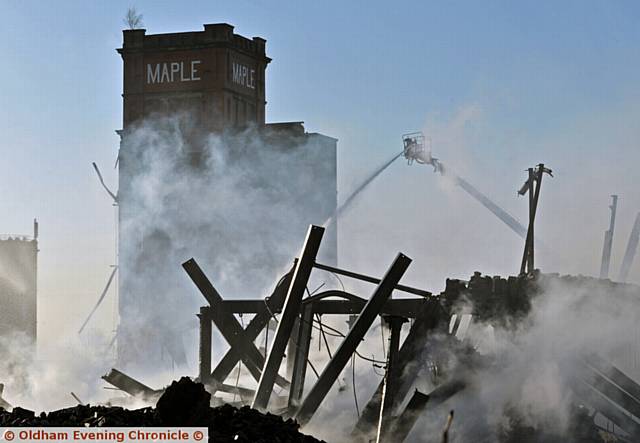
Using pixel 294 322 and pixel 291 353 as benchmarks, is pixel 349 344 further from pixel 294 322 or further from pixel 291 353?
pixel 291 353

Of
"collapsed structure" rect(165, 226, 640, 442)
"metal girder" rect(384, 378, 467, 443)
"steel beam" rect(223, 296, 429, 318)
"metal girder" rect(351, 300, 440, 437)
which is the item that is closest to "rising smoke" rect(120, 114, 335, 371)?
"steel beam" rect(223, 296, 429, 318)

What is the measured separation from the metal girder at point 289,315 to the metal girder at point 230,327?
3263 mm

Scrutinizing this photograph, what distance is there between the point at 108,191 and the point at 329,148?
10.3m

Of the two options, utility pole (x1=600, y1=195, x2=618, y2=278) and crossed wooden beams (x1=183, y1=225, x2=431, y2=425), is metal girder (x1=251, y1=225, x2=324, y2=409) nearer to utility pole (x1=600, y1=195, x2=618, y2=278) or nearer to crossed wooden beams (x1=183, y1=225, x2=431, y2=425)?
crossed wooden beams (x1=183, y1=225, x2=431, y2=425)

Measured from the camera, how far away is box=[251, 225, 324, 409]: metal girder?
19.0m

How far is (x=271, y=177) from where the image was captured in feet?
190

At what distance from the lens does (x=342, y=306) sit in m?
21.2

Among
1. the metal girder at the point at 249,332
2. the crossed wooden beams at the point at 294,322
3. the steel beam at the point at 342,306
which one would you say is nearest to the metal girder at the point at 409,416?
the crossed wooden beams at the point at 294,322

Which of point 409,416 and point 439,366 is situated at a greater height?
point 439,366

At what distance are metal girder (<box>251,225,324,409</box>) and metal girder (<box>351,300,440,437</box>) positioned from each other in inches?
61.1

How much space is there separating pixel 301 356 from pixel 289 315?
1.44 meters

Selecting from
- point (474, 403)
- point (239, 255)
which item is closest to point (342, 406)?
point (474, 403)

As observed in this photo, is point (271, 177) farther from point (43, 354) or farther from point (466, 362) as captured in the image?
point (466, 362)

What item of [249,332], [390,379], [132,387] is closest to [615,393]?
[390,379]
